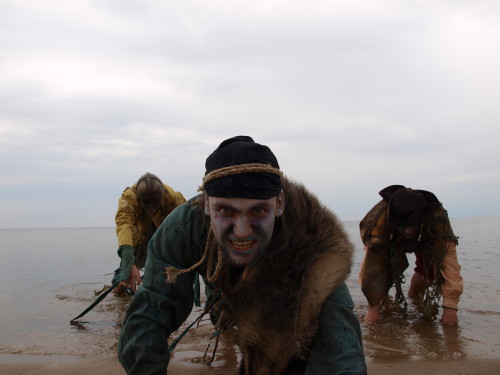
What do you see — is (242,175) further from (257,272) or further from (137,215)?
(137,215)

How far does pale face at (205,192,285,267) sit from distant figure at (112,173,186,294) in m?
3.50

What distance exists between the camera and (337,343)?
2.06 m

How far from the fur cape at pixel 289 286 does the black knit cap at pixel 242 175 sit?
0.74 feet

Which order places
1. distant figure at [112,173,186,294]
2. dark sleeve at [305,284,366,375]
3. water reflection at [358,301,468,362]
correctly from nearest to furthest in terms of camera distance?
dark sleeve at [305,284,366,375], water reflection at [358,301,468,362], distant figure at [112,173,186,294]

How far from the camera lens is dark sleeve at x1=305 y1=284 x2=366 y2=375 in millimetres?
2012

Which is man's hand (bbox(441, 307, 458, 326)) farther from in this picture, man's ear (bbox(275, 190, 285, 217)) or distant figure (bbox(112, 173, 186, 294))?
distant figure (bbox(112, 173, 186, 294))

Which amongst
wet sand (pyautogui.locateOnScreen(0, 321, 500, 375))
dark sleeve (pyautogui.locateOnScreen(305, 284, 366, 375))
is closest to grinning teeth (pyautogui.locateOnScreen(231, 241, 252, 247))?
dark sleeve (pyautogui.locateOnScreen(305, 284, 366, 375))

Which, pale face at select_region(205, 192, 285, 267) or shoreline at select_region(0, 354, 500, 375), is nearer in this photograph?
pale face at select_region(205, 192, 285, 267)

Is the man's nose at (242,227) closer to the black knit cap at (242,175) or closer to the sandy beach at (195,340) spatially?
the black knit cap at (242,175)

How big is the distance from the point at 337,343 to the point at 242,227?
0.67 m

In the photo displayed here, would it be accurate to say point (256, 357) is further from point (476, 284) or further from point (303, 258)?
point (476, 284)

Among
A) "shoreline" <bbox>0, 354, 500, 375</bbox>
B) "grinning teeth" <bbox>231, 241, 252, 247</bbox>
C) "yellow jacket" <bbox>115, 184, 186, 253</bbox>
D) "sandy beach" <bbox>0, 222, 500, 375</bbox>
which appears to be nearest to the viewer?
"grinning teeth" <bbox>231, 241, 252, 247</bbox>

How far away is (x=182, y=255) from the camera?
7.84 feet

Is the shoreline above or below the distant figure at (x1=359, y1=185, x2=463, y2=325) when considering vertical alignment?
below
